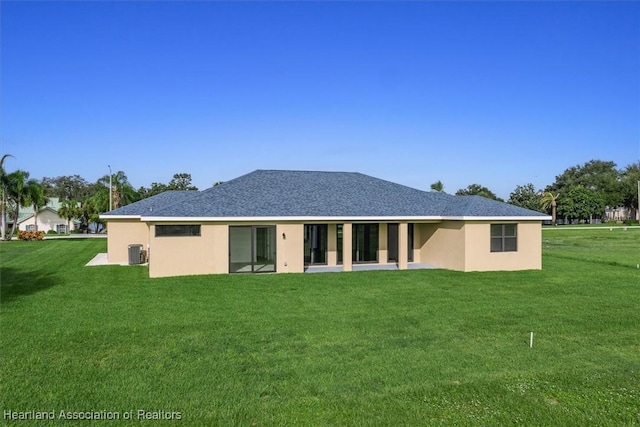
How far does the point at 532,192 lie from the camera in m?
92.8

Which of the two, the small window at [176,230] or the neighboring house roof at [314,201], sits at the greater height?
the neighboring house roof at [314,201]

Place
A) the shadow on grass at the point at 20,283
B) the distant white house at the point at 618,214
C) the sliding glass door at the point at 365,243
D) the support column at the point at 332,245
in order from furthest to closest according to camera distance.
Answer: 1. the distant white house at the point at 618,214
2. the sliding glass door at the point at 365,243
3. the support column at the point at 332,245
4. the shadow on grass at the point at 20,283

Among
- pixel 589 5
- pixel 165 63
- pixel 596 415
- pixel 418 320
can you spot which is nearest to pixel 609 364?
pixel 596 415

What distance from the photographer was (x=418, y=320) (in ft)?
33.8

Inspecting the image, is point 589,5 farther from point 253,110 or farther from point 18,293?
point 18,293

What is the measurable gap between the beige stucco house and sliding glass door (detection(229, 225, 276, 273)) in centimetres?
4

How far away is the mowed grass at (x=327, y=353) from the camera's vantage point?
566cm

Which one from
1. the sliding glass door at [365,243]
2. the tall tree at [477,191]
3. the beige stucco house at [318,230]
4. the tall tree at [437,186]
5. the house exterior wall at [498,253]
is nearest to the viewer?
the beige stucco house at [318,230]

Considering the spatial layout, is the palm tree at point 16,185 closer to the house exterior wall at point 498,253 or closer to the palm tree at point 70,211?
the palm tree at point 70,211

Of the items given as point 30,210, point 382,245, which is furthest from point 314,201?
point 30,210

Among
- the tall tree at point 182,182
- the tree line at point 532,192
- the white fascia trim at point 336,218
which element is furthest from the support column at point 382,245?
the tall tree at point 182,182

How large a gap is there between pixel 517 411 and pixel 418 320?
4731mm

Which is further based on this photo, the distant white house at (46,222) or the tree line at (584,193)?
the tree line at (584,193)

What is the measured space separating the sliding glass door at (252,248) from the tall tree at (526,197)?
7835 centimetres
